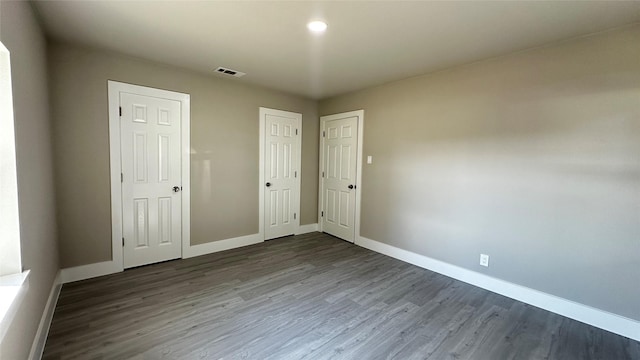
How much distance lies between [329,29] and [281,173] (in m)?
2.60

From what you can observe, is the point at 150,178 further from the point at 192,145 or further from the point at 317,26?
the point at 317,26

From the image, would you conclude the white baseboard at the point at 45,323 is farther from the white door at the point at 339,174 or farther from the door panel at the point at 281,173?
the white door at the point at 339,174

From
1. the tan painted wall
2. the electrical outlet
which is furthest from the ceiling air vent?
the electrical outlet

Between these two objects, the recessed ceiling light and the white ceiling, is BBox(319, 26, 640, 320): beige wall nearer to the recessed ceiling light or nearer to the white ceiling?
the white ceiling

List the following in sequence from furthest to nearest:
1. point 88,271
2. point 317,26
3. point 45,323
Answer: point 88,271 → point 317,26 → point 45,323

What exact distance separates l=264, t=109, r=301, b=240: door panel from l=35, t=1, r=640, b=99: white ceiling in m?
1.26

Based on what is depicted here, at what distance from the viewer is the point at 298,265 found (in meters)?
3.34

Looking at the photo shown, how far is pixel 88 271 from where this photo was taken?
9.30ft

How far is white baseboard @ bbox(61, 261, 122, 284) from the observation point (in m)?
2.73

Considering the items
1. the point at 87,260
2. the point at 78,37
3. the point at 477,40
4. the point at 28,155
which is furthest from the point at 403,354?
the point at 78,37

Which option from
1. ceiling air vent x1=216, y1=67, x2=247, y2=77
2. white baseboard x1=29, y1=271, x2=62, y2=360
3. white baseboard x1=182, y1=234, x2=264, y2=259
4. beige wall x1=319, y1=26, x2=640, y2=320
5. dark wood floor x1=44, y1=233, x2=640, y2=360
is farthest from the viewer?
white baseboard x1=182, y1=234, x2=264, y2=259

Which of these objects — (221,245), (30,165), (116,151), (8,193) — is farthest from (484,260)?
(116,151)

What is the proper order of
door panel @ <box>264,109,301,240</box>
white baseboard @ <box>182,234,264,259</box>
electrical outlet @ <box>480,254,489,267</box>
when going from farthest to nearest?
door panel @ <box>264,109,301,240</box>, white baseboard @ <box>182,234,264,259</box>, electrical outlet @ <box>480,254,489,267</box>

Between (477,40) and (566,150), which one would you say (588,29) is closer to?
(477,40)
